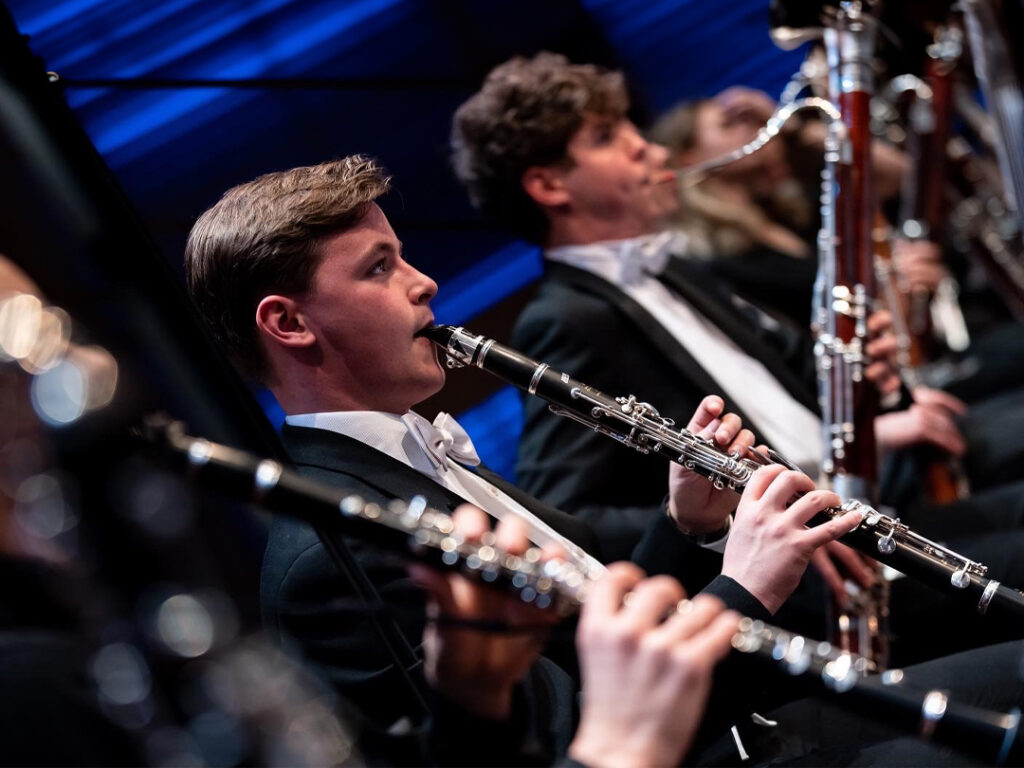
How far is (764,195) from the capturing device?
13.3 ft

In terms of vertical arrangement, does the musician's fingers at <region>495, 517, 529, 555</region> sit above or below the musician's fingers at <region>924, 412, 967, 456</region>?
above

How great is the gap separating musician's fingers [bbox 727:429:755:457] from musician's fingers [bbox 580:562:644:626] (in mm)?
654

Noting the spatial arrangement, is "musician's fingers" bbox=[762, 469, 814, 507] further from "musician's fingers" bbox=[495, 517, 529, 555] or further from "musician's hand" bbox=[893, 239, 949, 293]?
"musician's hand" bbox=[893, 239, 949, 293]

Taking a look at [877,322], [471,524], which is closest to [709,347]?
[877,322]

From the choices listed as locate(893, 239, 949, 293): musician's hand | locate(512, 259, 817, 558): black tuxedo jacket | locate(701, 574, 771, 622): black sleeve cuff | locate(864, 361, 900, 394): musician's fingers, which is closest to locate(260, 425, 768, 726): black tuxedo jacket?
locate(701, 574, 771, 622): black sleeve cuff

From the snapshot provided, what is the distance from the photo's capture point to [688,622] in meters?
0.95

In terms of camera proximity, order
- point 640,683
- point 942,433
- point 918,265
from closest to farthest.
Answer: point 640,683
point 942,433
point 918,265

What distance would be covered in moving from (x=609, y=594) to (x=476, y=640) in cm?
12

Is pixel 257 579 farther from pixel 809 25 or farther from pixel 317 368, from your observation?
pixel 809 25

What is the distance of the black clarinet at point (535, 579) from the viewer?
1001 mm

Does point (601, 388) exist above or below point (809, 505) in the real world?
below

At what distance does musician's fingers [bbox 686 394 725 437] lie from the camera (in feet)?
5.32

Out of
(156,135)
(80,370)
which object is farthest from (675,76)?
(80,370)

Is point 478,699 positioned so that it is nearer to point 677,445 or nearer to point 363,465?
point 363,465
